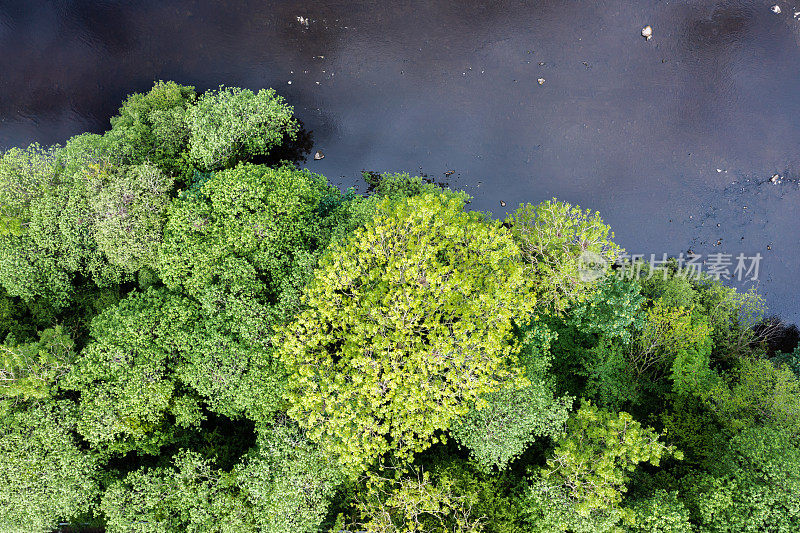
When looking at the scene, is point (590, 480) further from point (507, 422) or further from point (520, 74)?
point (520, 74)

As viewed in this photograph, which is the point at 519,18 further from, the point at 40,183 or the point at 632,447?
the point at 40,183

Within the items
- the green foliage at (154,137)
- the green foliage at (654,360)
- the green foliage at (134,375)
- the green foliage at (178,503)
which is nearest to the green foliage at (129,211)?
the green foliage at (154,137)

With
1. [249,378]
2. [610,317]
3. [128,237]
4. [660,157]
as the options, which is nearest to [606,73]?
[660,157]

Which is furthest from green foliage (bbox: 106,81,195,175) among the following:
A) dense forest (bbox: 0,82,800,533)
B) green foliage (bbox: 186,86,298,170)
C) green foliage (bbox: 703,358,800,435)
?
green foliage (bbox: 703,358,800,435)

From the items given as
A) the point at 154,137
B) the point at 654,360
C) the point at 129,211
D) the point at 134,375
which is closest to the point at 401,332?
the point at 134,375

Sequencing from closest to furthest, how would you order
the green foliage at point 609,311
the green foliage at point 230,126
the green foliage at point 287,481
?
the green foliage at point 287,481 < the green foliage at point 609,311 < the green foliage at point 230,126

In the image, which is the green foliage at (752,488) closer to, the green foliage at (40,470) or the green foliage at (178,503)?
the green foliage at (178,503)
